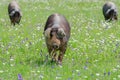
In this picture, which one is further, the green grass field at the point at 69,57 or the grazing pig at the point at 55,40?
the grazing pig at the point at 55,40

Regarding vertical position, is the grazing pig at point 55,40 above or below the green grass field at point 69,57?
above

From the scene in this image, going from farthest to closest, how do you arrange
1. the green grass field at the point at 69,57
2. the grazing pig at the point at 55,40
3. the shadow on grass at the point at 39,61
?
the shadow on grass at the point at 39,61 < the grazing pig at the point at 55,40 < the green grass field at the point at 69,57

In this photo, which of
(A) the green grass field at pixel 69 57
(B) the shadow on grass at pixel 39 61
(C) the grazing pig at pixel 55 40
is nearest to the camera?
(A) the green grass field at pixel 69 57

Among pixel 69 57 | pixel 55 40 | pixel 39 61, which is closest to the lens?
pixel 55 40

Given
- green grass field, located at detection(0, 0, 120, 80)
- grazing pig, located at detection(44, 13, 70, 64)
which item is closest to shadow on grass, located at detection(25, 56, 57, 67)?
green grass field, located at detection(0, 0, 120, 80)

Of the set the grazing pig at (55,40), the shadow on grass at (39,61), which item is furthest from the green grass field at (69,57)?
the grazing pig at (55,40)

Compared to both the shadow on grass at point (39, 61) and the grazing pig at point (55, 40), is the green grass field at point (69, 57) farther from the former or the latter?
the grazing pig at point (55, 40)

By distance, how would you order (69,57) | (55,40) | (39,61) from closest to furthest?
(55,40), (39,61), (69,57)

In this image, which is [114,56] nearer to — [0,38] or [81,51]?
[81,51]

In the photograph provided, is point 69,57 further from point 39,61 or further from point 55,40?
point 55,40

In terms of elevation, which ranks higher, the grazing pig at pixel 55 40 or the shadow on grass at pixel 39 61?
the grazing pig at pixel 55 40

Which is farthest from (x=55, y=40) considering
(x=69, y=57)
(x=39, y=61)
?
(x=69, y=57)

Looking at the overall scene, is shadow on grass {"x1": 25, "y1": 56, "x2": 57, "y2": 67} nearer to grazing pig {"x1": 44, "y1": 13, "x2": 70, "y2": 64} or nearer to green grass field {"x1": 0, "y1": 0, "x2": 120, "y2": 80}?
green grass field {"x1": 0, "y1": 0, "x2": 120, "y2": 80}

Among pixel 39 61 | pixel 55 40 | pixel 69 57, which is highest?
pixel 55 40
